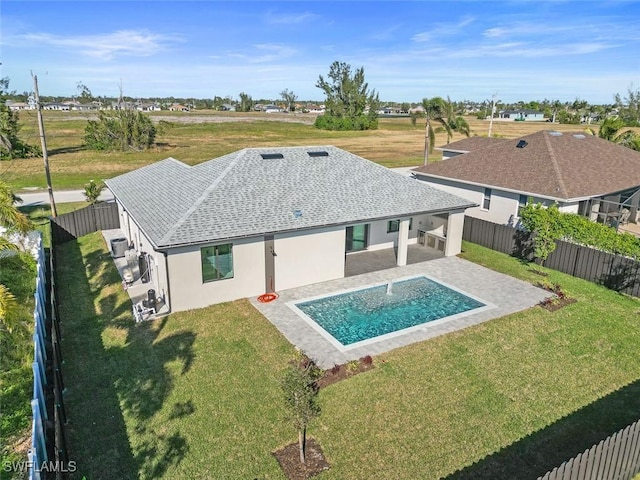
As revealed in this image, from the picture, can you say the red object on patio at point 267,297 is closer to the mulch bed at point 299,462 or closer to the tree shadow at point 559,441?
the mulch bed at point 299,462

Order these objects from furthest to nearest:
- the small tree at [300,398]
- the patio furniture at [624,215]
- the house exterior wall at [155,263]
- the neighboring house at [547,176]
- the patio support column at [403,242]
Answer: the patio furniture at [624,215] → the neighboring house at [547,176] → the patio support column at [403,242] → the house exterior wall at [155,263] → the small tree at [300,398]

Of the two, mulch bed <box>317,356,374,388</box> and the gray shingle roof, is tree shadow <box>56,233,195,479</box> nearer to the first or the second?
the gray shingle roof

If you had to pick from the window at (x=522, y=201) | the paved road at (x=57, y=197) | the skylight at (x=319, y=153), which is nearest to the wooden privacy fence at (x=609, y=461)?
the skylight at (x=319, y=153)

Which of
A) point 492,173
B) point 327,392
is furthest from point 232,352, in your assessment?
point 492,173

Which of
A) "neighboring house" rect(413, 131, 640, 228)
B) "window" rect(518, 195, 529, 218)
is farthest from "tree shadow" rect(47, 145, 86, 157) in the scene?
"window" rect(518, 195, 529, 218)

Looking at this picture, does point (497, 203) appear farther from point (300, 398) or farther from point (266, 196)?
point (300, 398)

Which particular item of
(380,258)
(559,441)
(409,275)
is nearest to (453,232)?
(380,258)
